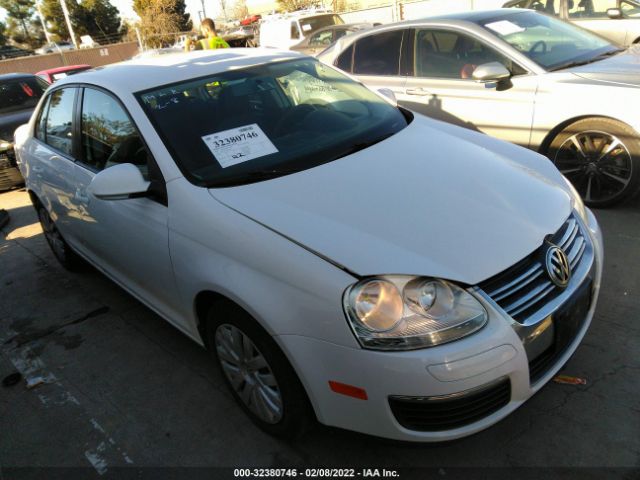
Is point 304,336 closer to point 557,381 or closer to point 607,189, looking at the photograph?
point 557,381

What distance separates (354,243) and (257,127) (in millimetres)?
1123

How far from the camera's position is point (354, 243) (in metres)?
1.91

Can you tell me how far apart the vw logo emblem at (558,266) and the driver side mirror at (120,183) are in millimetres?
1844

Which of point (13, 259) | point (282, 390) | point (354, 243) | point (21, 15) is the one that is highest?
point (21, 15)

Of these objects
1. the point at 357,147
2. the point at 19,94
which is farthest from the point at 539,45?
the point at 19,94

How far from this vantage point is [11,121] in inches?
298

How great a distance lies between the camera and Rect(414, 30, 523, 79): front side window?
451cm

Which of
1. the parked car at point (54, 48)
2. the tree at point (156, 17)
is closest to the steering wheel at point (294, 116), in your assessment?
the parked car at point (54, 48)

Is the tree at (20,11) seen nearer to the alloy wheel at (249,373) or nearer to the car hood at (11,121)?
the car hood at (11,121)

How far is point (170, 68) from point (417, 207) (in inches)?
70.2

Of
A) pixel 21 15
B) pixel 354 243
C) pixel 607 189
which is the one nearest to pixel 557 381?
pixel 354 243

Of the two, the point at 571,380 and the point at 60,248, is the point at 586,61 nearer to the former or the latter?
the point at 571,380

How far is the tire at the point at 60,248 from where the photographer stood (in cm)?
433

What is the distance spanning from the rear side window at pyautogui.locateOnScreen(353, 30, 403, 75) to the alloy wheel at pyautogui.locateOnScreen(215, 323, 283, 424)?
3.72 metres
